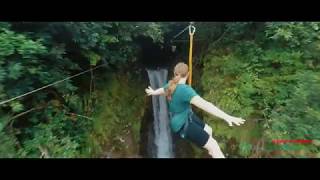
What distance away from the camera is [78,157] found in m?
Result: 5.87

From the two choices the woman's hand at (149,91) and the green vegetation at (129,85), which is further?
the woman's hand at (149,91)

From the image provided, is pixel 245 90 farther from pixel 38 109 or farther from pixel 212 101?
pixel 38 109

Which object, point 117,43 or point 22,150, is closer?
point 22,150

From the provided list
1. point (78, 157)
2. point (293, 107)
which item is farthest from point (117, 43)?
point (293, 107)

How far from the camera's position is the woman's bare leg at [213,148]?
584 centimetres

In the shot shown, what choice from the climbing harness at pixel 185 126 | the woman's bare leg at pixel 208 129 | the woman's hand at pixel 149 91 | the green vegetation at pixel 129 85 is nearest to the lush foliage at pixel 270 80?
the green vegetation at pixel 129 85

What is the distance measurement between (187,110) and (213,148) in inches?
21.7

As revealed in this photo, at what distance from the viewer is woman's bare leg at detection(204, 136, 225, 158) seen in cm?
584

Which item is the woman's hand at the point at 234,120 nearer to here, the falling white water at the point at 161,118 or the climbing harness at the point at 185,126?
the climbing harness at the point at 185,126

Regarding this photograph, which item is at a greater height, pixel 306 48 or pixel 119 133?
pixel 306 48

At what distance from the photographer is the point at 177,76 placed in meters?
5.93

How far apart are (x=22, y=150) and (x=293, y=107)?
3.31m

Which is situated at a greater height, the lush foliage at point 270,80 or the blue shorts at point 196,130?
the lush foliage at point 270,80
